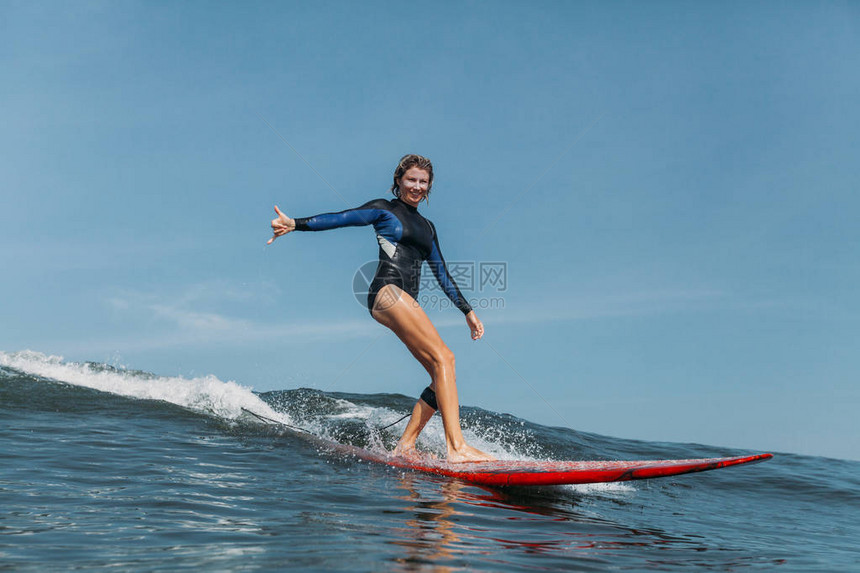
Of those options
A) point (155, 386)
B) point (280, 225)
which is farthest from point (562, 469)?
point (155, 386)

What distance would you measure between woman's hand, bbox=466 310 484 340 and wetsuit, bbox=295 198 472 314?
94cm

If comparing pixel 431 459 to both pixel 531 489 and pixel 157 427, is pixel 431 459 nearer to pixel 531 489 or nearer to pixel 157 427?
pixel 531 489

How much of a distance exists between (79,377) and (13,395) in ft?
8.42

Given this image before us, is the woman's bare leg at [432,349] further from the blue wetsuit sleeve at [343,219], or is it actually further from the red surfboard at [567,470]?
the blue wetsuit sleeve at [343,219]

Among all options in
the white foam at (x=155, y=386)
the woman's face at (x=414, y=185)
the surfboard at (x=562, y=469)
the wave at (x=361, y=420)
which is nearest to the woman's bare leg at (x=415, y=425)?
the surfboard at (x=562, y=469)

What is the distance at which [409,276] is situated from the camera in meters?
6.25

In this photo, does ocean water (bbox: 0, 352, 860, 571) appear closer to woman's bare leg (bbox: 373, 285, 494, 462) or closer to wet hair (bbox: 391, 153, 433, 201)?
woman's bare leg (bbox: 373, 285, 494, 462)

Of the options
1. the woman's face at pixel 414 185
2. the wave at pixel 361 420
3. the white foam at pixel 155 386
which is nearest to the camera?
the woman's face at pixel 414 185

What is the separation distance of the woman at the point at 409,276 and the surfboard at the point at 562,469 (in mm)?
195

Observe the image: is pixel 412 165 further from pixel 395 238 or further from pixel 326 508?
pixel 326 508

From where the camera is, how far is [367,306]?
6359 millimetres

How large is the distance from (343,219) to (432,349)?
5.21 feet

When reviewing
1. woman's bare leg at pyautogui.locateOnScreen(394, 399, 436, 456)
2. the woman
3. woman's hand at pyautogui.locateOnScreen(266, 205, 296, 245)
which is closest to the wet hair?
the woman

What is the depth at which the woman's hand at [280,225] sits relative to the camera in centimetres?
548
